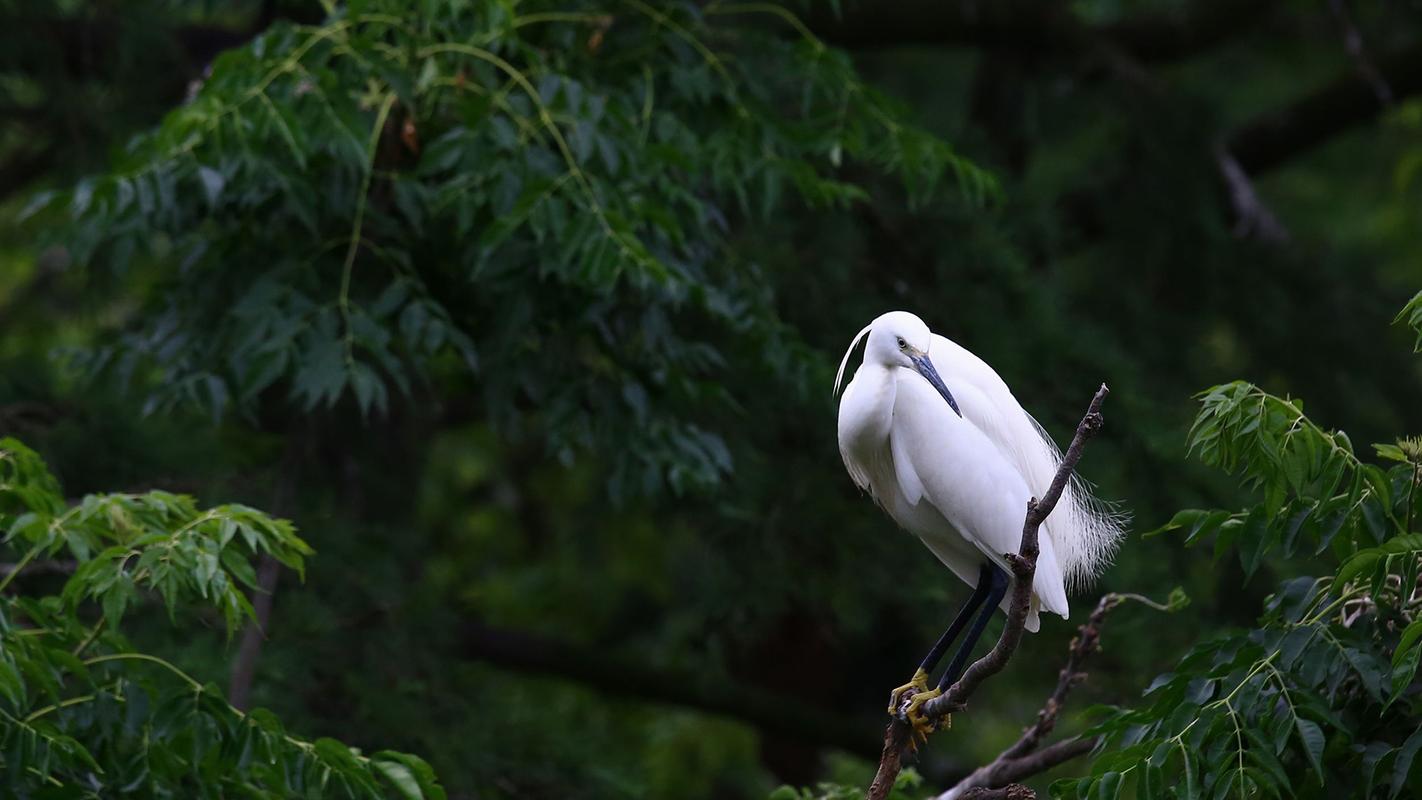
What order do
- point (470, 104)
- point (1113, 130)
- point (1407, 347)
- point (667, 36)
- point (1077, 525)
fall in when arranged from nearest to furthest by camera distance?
point (1077, 525) < point (470, 104) < point (667, 36) < point (1113, 130) < point (1407, 347)

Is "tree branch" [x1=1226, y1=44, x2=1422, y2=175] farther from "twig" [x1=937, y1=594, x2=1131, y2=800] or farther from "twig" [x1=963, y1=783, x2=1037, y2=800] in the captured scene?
"twig" [x1=963, y1=783, x2=1037, y2=800]

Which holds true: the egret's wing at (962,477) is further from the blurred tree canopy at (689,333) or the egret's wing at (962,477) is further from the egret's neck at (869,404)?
the blurred tree canopy at (689,333)

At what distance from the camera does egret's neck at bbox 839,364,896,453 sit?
9.59ft

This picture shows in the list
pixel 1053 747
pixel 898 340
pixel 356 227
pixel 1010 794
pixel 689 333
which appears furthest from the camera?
pixel 689 333

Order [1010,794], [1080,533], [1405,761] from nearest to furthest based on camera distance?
[1405,761] → [1010,794] → [1080,533]

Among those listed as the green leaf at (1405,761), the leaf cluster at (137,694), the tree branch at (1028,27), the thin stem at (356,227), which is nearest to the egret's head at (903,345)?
the green leaf at (1405,761)

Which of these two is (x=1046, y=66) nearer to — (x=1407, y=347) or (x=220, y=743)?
(x=1407, y=347)

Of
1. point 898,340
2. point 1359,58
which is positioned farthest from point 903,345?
point 1359,58

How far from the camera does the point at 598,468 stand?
22.6 feet

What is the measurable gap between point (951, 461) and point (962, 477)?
4 centimetres

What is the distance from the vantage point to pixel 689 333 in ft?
15.3

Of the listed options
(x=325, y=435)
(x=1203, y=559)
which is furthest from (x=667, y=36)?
(x=1203, y=559)

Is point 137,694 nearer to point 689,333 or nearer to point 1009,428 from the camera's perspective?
point 1009,428

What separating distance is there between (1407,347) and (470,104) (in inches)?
216
